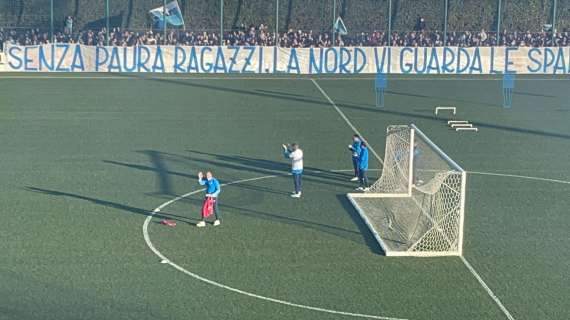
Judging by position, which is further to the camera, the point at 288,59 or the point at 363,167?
the point at 288,59

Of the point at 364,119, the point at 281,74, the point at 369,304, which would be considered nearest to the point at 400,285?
the point at 369,304

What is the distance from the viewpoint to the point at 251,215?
2339 centimetres

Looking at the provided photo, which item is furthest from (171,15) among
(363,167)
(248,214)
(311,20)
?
(248,214)

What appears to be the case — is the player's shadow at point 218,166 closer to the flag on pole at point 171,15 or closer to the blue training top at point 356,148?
the blue training top at point 356,148

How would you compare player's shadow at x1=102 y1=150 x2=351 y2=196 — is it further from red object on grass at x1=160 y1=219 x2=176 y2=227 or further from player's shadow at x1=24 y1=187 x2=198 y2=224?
red object on grass at x1=160 y1=219 x2=176 y2=227

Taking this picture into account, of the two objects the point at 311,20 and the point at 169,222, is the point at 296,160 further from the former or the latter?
the point at 311,20

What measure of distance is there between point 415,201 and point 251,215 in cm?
477

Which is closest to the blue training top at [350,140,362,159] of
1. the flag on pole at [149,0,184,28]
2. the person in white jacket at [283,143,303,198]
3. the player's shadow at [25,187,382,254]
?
the person in white jacket at [283,143,303,198]

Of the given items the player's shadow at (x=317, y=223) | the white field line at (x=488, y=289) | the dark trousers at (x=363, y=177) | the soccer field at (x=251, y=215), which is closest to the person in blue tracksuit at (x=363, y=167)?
the dark trousers at (x=363, y=177)

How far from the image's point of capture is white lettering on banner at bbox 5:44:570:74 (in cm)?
5216

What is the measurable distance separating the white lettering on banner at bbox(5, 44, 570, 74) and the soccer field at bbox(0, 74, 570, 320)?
9.15 meters

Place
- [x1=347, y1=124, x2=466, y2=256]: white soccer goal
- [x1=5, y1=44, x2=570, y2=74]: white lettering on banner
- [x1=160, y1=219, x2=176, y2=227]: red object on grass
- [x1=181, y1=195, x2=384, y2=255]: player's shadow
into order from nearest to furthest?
[x1=347, y1=124, x2=466, y2=256]: white soccer goal, [x1=181, y1=195, x2=384, y2=255]: player's shadow, [x1=160, y1=219, x2=176, y2=227]: red object on grass, [x1=5, y1=44, x2=570, y2=74]: white lettering on banner

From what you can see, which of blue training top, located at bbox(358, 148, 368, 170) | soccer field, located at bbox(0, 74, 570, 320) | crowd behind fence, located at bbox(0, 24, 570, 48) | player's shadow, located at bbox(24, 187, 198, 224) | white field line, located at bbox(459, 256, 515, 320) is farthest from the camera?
crowd behind fence, located at bbox(0, 24, 570, 48)

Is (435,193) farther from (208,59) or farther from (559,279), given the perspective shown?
(208,59)
